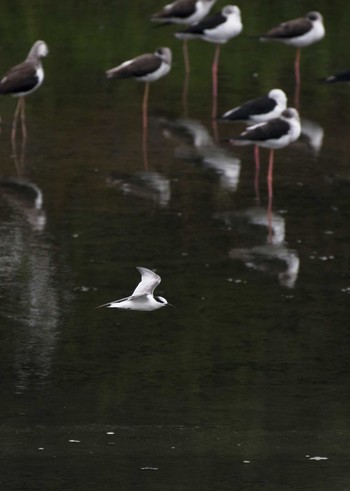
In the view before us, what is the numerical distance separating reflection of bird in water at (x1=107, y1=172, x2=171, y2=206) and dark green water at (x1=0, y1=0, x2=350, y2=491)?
47 millimetres

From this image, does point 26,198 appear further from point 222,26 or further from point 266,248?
point 222,26

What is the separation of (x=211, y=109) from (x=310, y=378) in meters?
11.0

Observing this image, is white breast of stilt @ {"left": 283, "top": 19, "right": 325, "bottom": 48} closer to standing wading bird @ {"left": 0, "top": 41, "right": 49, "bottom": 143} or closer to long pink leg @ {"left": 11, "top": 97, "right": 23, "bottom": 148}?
standing wading bird @ {"left": 0, "top": 41, "right": 49, "bottom": 143}

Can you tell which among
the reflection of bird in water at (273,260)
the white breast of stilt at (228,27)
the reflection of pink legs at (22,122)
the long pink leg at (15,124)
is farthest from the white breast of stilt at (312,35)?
the reflection of bird in water at (273,260)

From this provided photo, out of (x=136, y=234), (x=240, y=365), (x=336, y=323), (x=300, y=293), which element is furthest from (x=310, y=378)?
(x=136, y=234)

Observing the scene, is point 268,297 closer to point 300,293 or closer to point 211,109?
point 300,293

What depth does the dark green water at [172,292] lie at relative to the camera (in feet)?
34.2

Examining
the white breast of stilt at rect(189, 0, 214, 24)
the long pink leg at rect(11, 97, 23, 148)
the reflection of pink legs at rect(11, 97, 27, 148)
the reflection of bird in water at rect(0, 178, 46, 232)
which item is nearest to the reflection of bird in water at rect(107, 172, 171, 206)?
the reflection of bird in water at rect(0, 178, 46, 232)

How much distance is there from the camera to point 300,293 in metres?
14.3

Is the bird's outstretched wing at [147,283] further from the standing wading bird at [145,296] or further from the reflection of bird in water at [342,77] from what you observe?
the reflection of bird in water at [342,77]

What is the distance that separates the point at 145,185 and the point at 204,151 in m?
1.92

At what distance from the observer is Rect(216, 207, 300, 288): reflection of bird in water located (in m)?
15.0

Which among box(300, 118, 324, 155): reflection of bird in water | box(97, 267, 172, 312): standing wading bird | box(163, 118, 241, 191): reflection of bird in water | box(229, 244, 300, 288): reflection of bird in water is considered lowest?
box(300, 118, 324, 155): reflection of bird in water

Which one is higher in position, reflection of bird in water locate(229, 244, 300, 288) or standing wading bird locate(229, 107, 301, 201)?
standing wading bird locate(229, 107, 301, 201)
